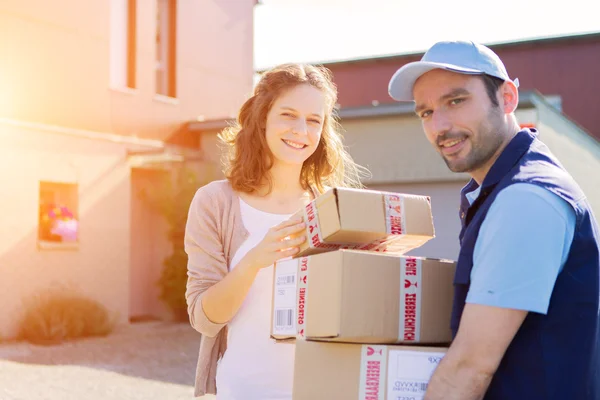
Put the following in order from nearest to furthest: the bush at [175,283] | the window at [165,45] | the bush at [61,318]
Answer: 1. the bush at [61,318]
2. the bush at [175,283]
3. the window at [165,45]

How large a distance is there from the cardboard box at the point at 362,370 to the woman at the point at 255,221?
0.35 meters

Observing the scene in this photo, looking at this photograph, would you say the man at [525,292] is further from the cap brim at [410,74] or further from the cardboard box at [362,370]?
the cap brim at [410,74]

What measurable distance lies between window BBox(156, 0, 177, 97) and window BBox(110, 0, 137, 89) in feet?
2.29

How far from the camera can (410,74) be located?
178 cm

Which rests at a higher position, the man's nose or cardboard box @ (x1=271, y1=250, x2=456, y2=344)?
the man's nose

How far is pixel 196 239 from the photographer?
2.41m

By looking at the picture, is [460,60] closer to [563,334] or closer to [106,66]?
[563,334]

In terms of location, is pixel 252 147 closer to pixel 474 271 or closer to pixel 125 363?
pixel 474 271

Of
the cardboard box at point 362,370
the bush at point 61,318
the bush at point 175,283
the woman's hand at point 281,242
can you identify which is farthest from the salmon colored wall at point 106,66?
the cardboard box at point 362,370

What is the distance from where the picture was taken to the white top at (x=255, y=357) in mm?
2324

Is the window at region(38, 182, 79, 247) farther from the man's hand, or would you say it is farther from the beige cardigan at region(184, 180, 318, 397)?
the man's hand

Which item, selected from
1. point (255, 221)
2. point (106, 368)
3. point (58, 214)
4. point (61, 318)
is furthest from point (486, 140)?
point (58, 214)

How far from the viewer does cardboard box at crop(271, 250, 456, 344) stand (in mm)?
1691

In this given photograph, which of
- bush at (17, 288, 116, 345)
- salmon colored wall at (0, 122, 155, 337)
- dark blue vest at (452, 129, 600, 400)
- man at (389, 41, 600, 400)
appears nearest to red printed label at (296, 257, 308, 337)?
man at (389, 41, 600, 400)
